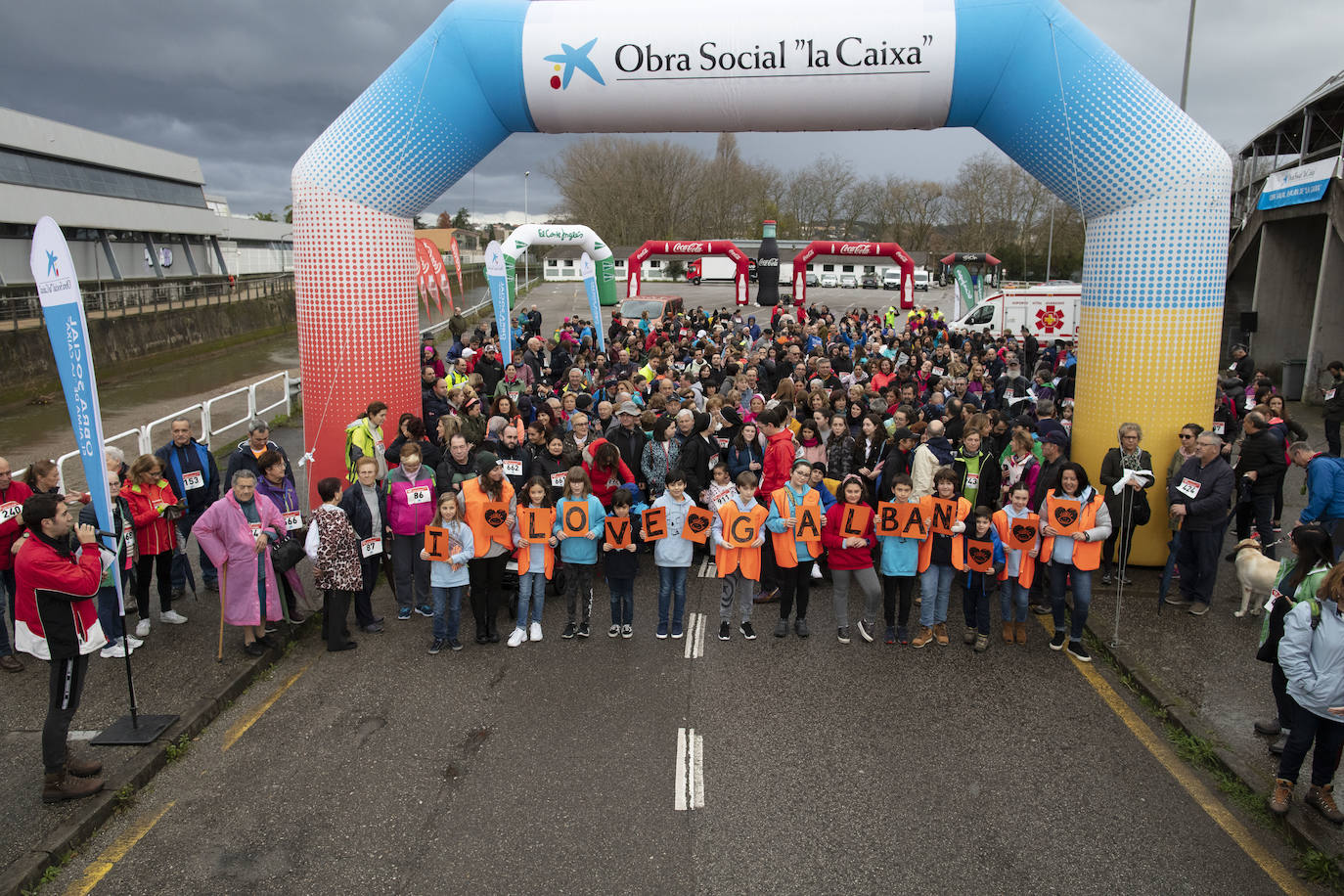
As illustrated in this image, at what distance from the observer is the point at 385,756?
6.04 meters

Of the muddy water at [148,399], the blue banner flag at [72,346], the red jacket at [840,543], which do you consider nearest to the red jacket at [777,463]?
the red jacket at [840,543]

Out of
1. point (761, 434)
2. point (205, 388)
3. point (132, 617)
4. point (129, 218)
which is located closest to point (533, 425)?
point (761, 434)

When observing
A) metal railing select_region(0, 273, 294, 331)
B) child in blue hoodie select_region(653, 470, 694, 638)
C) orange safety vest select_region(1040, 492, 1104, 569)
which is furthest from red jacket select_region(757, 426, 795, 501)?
metal railing select_region(0, 273, 294, 331)

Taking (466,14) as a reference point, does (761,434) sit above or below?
below

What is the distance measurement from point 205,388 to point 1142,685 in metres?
25.2

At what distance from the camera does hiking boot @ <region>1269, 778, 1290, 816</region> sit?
5199 millimetres

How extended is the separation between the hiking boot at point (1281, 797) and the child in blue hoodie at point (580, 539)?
16.7ft

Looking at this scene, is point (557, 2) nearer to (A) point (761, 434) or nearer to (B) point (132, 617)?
(A) point (761, 434)

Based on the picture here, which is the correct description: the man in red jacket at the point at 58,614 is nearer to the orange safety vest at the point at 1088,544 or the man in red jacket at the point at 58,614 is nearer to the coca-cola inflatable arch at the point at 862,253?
the orange safety vest at the point at 1088,544

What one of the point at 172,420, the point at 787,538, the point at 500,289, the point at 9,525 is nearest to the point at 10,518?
the point at 9,525

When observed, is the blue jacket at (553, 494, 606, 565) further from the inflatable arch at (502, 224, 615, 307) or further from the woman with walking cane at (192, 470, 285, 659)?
the inflatable arch at (502, 224, 615, 307)

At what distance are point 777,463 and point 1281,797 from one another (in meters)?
5.27

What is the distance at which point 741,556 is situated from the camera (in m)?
7.91

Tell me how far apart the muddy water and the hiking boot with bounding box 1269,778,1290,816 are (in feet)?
48.3
